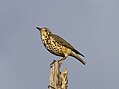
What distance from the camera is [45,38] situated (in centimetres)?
658

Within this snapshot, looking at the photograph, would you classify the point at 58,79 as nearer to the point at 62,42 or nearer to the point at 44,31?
the point at 62,42

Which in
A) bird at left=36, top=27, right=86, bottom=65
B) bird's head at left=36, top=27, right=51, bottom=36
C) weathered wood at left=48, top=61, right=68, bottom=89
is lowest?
weathered wood at left=48, top=61, right=68, bottom=89

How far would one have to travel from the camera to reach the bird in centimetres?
646

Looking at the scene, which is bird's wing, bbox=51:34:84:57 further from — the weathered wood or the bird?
the weathered wood

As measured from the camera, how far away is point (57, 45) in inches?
257

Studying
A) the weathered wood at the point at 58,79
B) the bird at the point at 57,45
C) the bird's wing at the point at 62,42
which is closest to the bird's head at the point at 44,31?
the bird at the point at 57,45

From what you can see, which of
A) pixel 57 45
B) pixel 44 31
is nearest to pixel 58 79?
pixel 57 45

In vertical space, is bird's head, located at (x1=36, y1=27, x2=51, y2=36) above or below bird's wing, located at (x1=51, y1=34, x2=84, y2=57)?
above

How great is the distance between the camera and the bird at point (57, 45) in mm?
6458

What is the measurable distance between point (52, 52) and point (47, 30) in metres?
0.45

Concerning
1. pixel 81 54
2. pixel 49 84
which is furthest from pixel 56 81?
pixel 81 54

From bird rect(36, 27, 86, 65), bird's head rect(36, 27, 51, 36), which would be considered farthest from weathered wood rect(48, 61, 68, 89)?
bird's head rect(36, 27, 51, 36)

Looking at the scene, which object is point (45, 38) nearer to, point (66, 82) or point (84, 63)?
point (84, 63)

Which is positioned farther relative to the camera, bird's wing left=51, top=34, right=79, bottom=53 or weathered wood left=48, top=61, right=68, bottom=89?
bird's wing left=51, top=34, right=79, bottom=53
